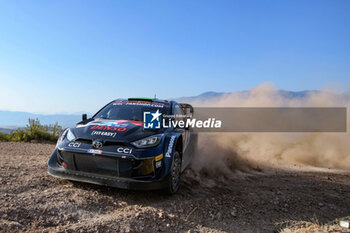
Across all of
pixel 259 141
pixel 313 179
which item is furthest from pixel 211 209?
pixel 259 141

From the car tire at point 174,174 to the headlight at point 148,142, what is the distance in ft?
1.47

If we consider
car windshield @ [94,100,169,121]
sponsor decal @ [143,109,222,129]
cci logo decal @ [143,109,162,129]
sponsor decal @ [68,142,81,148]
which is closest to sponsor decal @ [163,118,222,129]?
sponsor decal @ [143,109,222,129]

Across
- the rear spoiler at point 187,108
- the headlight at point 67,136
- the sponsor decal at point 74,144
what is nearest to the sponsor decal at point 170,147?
the sponsor decal at point 74,144

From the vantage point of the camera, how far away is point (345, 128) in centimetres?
1248

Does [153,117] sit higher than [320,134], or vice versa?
[153,117]

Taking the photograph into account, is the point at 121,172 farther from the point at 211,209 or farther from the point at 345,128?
the point at 345,128

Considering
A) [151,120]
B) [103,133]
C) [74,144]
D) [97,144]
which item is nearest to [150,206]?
[97,144]

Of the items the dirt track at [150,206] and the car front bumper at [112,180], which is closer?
the dirt track at [150,206]

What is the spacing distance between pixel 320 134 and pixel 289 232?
10.3 meters

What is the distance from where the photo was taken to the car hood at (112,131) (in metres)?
3.79

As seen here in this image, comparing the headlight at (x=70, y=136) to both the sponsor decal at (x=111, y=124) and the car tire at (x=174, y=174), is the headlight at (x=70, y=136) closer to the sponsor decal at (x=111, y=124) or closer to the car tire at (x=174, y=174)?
the sponsor decal at (x=111, y=124)

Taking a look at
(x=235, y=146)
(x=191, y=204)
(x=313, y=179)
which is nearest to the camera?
(x=191, y=204)

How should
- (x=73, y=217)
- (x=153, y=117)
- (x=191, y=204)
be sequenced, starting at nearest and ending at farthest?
(x=73, y=217), (x=191, y=204), (x=153, y=117)

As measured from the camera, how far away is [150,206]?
3.56m
